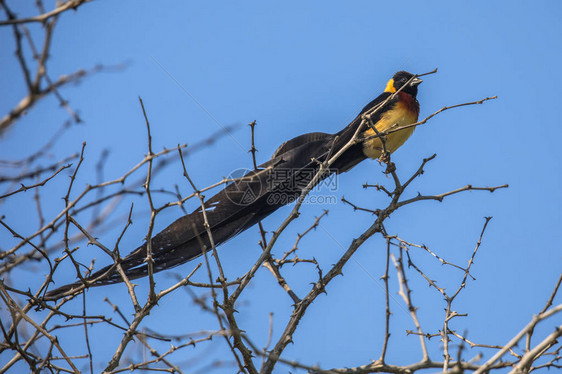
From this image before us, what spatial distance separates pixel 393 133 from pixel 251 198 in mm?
1427

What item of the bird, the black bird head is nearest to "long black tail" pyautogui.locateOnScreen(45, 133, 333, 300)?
the bird

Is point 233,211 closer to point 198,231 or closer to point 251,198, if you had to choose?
point 251,198

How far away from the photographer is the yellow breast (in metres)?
4.05

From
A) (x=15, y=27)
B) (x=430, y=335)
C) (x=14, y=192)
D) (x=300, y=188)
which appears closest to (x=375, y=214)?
(x=300, y=188)

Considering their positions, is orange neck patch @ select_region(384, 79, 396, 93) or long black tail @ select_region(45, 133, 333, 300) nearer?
long black tail @ select_region(45, 133, 333, 300)

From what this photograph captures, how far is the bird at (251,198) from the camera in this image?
8.93 ft

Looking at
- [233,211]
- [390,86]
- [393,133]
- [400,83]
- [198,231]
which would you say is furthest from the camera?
[390,86]

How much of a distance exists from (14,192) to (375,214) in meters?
1.88

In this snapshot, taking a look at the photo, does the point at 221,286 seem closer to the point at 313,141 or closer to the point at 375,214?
the point at 375,214

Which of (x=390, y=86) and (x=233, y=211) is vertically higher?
(x=390, y=86)

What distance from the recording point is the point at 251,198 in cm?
319

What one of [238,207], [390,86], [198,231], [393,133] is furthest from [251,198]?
[390,86]

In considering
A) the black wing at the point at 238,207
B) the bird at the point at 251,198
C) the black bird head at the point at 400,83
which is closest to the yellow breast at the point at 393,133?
the bird at the point at 251,198

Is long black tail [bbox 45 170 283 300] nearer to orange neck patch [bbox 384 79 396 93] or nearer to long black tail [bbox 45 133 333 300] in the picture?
long black tail [bbox 45 133 333 300]
